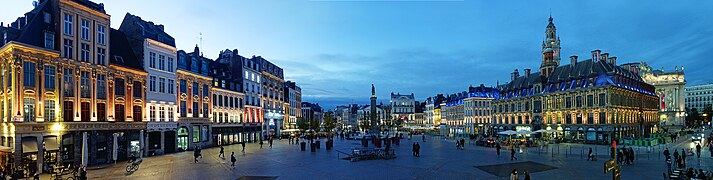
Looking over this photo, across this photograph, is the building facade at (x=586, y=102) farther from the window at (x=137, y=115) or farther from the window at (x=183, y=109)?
the window at (x=137, y=115)

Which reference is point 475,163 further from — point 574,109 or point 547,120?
point 547,120

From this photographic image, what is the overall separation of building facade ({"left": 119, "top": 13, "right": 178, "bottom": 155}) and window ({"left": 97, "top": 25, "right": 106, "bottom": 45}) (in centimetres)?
570

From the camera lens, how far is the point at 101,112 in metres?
35.6

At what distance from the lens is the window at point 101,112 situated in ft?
116

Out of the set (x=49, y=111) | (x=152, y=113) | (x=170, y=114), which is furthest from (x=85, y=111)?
(x=170, y=114)

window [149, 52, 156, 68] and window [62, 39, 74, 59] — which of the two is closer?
window [62, 39, 74, 59]

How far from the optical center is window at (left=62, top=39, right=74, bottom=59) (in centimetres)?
3189

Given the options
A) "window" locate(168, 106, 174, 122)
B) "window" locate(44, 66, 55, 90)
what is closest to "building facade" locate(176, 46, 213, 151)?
"window" locate(168, 106, 174, 122)

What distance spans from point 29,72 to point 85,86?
15.3 feet

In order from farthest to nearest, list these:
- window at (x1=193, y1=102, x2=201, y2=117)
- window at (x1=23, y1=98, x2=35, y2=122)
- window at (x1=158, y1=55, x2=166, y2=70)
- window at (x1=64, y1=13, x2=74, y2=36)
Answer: window at (x1=193, y1=102, x2=201, y2=117), window at (x1=158, y1=55, x2=166, y2=70), window at (x1=64, y1=13, x2=74, y2=36), window at (x1=23, y1=98, x2=35, y2=122)

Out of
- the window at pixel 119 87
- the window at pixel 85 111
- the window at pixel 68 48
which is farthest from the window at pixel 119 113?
the window at pixel 68 48

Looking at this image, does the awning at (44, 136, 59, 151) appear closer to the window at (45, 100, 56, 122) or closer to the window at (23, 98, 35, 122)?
the window at (45, 100, 56, 122)

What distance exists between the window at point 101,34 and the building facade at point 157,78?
5.70m

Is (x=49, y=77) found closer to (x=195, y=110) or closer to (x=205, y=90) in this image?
(x=195, y=110)
